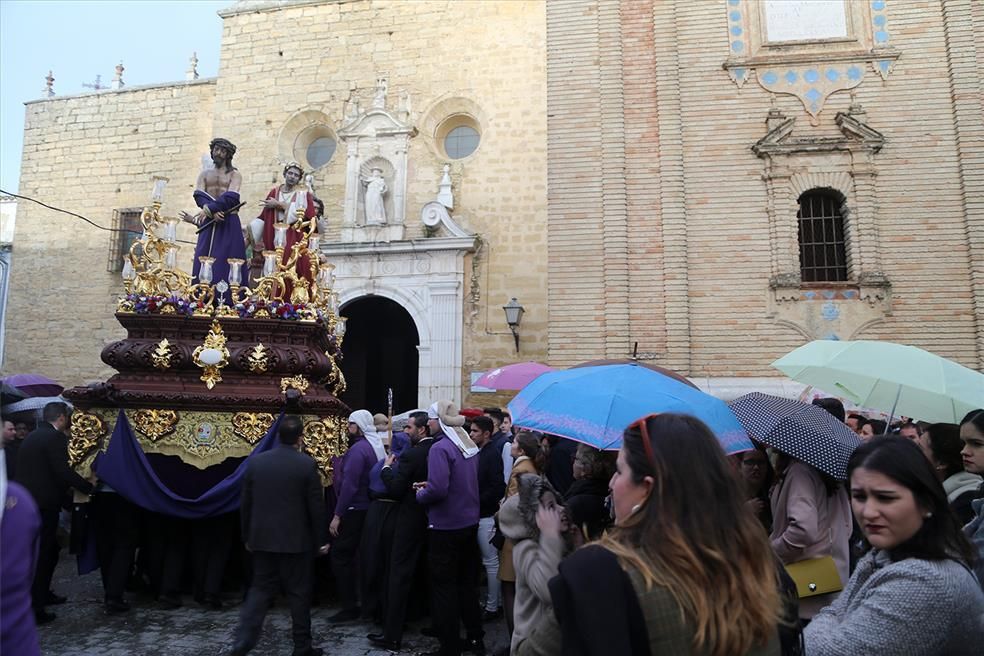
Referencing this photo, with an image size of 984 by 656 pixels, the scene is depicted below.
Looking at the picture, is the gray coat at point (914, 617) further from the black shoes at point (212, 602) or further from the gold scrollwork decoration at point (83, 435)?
the gold scrollwork decoration at point (83, 435)

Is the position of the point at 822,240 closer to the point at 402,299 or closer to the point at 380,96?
the point at 402,299

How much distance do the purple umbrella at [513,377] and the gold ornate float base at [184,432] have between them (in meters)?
4.20

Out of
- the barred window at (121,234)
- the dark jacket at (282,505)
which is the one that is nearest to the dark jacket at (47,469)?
the dark jacket at (282,505)

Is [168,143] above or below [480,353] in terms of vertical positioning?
above

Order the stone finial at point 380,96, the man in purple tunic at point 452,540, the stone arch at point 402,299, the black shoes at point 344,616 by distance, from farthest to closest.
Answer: the stone finial at point 380,96 → the stone arch at point 402,299 → the black shoes at point 344,616 → the man in purple tunic at point 452,540

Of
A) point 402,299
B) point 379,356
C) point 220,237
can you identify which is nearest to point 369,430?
point 220,237

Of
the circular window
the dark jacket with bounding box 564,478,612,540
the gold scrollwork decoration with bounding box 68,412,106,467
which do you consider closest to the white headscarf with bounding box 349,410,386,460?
the gold scrollwork decoration with bounding box 68,412,106,467

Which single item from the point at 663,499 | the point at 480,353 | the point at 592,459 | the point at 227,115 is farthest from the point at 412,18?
the point at 663,499

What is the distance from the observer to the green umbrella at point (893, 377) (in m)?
4.77

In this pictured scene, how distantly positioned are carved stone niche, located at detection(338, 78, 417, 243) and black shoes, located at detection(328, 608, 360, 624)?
10037 mm

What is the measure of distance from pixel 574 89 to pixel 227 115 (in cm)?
879

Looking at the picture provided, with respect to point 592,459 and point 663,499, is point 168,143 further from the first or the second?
point 663,499

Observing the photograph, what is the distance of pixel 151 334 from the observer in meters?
6.79

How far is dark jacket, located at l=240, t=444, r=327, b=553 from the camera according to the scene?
16.5ft
